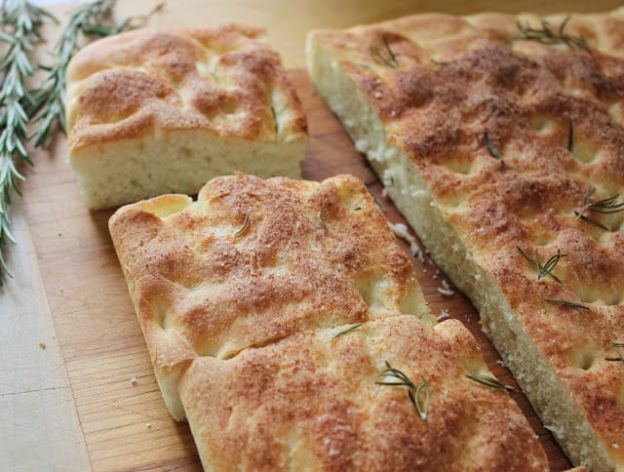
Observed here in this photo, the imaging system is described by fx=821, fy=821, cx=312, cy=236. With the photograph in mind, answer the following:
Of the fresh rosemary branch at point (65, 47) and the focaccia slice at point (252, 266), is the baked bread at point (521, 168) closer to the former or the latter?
the focaccia slice at point (252, 266)

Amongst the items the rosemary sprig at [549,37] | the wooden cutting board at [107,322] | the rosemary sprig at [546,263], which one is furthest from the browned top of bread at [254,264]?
the rosemary sprig at [549,37]

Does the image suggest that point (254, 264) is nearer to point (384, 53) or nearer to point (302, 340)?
point (302, 340)

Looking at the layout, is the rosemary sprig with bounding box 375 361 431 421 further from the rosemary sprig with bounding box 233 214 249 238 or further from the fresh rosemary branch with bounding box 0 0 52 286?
the fresh rosemary branch with bounding box 0 0 52 286

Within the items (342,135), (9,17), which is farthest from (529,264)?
(9,17)

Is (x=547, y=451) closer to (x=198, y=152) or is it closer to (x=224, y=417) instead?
(x=224, y=417)

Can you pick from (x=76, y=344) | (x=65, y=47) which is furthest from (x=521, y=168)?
(x=65, y=47)

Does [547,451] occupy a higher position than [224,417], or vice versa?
[224,417]
